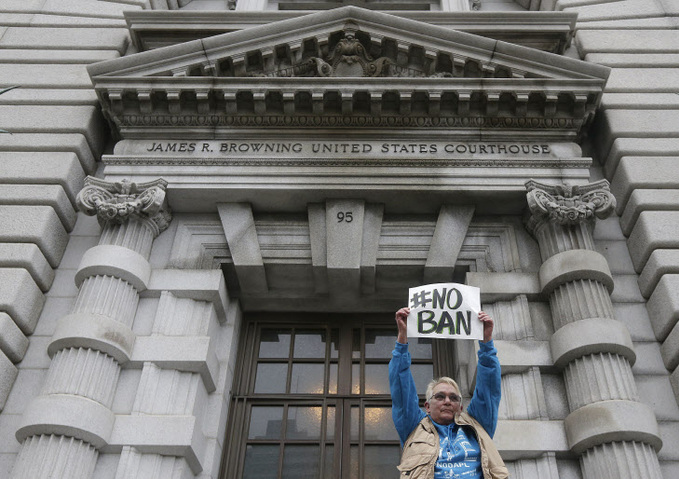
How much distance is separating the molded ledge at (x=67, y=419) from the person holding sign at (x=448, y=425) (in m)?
4.35

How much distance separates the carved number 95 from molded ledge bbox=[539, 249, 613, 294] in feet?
10.5

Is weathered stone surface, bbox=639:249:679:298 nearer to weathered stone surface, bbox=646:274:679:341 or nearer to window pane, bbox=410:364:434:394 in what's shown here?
weathered stone surface, bbox=646:274:679:341

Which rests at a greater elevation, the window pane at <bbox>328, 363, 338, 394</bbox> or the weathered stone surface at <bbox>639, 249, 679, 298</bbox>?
the weathered stone surface at <bbox>639, 249, 679, 298</bbox>

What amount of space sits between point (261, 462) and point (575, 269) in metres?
5.49

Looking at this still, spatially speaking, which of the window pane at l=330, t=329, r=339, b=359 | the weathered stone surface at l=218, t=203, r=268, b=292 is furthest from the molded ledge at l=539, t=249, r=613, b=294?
the weathered stone surface at l=218, t=203, r=268, b=292

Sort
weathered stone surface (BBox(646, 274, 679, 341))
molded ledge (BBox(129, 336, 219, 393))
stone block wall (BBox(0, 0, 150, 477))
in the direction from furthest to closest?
stone block wall (BBox(0, 0, 150, 477)) < weathered stone surface (BBox(646, 274, 679, 341)) < molded ledge (BBox(129, 336, 219, 393))

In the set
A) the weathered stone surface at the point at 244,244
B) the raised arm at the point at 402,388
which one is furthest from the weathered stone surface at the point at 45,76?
the raised arm at the point at 402,388

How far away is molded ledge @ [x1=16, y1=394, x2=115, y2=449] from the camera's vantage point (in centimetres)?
822

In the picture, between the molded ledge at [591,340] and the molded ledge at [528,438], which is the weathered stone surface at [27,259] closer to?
the molded ledge at [528,438]

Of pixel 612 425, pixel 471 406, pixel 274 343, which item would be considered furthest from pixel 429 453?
pixel 274 343

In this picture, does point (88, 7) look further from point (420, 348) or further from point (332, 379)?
point (420, 348)

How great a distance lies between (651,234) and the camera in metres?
10.2

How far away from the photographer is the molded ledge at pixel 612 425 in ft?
26.1

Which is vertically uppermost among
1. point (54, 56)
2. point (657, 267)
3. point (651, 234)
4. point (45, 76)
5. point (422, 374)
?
point (54, 56)
